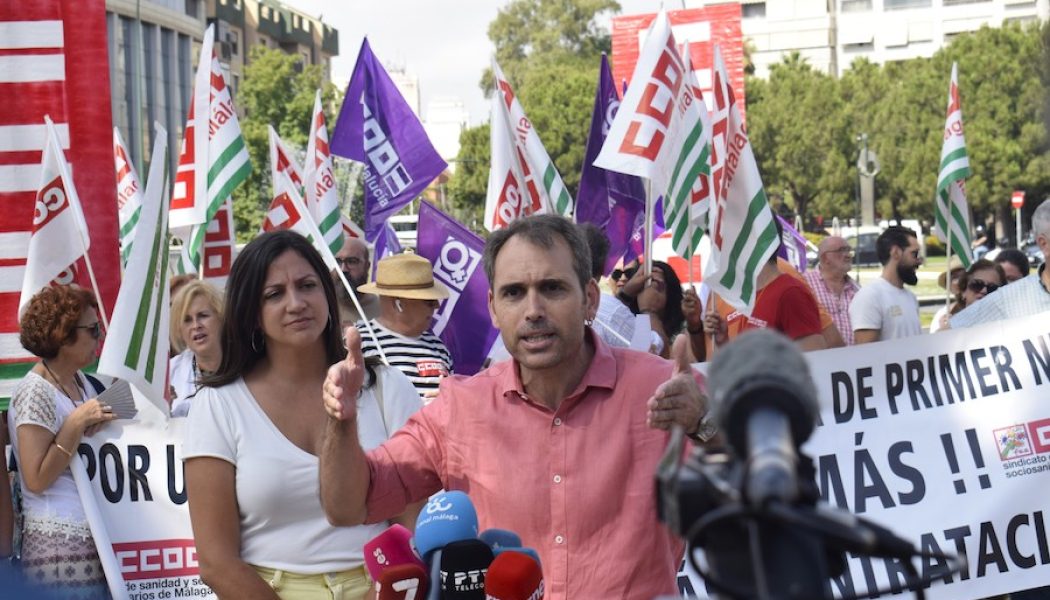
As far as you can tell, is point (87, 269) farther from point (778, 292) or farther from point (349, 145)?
point (349, 145)

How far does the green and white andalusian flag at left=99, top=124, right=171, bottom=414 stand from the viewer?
5441 millimetres

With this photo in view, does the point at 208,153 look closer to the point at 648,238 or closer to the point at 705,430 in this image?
the point at 648,238

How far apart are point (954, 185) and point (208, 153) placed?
21.7ft

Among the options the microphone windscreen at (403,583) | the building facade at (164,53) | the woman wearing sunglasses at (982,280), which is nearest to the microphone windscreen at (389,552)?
the microphone windscreen at (403,583)

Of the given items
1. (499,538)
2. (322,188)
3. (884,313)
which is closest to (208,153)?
(322,188)

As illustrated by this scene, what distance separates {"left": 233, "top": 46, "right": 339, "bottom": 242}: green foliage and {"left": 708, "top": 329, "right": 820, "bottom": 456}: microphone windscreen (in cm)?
4787

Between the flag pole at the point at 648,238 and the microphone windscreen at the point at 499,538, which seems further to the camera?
the flag pole at the point at 648,238

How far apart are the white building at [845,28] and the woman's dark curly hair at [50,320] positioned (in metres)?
96.1

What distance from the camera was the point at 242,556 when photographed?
12.1 ft

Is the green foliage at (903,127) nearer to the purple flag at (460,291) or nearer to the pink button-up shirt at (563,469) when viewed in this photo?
the purple flag at (460,291)

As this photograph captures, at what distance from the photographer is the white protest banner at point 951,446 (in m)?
6.25

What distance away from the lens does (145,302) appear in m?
5.65

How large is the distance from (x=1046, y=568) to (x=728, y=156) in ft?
11.9

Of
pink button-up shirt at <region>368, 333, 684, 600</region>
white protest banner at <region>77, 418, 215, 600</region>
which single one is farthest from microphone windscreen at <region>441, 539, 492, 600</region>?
white protest banner at <region>77, 418, 215, 600</region>
